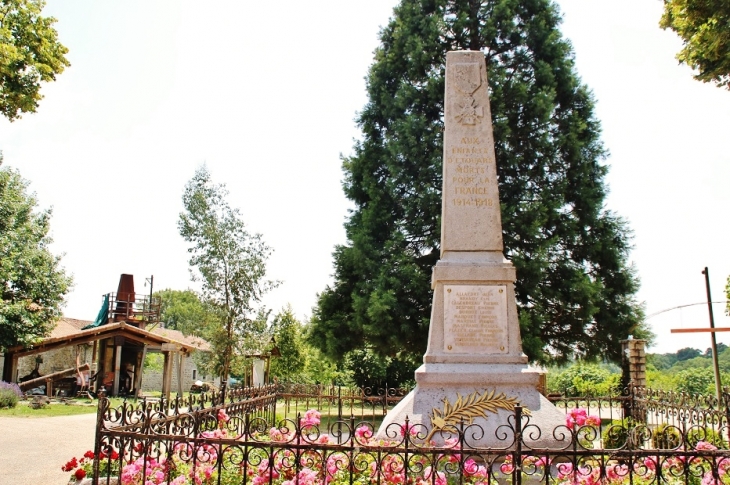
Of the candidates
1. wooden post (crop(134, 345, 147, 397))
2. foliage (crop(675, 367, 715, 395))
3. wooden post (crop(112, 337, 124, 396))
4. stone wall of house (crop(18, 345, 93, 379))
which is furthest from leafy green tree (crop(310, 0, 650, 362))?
stone wall of house (crop(18, 345, 93, 379))

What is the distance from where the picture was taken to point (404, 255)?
15.3m

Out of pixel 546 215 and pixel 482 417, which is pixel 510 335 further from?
pixel 546 215

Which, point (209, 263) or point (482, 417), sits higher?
point (209, 263)

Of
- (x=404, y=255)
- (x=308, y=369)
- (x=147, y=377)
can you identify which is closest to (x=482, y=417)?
(x=404, y=255)

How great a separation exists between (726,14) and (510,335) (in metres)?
6.53

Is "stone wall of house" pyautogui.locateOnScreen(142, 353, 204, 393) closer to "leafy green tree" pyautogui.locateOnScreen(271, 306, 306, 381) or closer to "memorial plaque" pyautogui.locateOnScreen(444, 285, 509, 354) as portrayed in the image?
"leafy green tree" pyautogui.locateOnScreen(271, 306, 306, 381)

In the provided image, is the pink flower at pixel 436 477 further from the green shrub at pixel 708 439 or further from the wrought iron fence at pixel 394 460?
the green shrub at pixel 708 439

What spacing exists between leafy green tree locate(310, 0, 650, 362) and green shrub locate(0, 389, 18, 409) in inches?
388

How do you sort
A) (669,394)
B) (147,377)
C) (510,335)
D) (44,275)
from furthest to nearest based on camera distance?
(147,377) → (44,275) → (669,394) → (510,335)

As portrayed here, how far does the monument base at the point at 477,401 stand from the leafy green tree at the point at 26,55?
892cm

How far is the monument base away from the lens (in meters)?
5.92

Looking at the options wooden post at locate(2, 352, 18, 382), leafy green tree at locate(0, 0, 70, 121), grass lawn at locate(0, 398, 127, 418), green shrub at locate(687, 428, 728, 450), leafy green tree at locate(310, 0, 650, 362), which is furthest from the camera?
wooden post at locate(2, 352, 18, 382)

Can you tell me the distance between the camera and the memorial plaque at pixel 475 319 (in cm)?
663

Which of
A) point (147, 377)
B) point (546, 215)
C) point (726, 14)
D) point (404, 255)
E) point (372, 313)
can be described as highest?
point (726, 14)
